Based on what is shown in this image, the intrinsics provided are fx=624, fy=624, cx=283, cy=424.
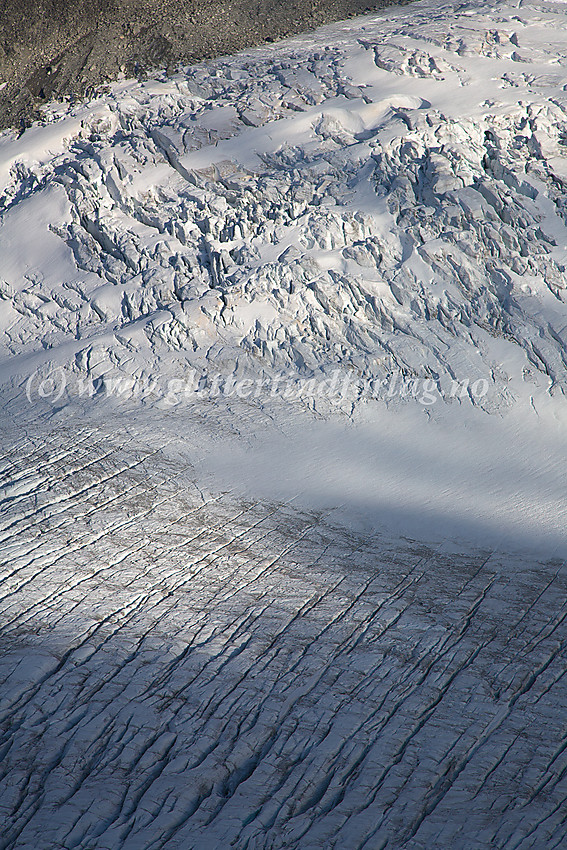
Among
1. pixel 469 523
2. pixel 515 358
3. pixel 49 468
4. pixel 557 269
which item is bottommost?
pixel 469 523

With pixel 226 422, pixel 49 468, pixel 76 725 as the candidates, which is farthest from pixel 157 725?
pixel 226 422

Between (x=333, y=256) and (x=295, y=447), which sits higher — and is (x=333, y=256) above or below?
above

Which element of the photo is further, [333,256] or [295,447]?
[333,256]

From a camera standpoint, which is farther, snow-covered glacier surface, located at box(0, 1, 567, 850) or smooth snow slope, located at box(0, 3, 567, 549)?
smooth snow slope, located at box(0, 3, 567, 549)

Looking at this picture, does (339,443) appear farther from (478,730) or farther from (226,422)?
(478,730)

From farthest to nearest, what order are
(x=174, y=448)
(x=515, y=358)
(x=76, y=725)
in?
(x=515, y=358) → (x=174, y=448) → (x=76, y=725)

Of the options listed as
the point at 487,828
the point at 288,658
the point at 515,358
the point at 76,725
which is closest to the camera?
the point at 487,828

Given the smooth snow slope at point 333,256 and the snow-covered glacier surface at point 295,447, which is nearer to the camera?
the snow-covered glacier surface at point 295,447

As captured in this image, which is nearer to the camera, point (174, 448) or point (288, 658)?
point (288, 658)
